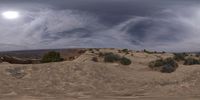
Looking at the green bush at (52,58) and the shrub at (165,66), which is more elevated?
the green bush at (52,58)

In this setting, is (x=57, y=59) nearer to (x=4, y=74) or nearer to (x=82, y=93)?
(x=4, y=74)

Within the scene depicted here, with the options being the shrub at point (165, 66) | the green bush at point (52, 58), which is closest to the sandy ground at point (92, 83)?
the shrub at point (165, 66)

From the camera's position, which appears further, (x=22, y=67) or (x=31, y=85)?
(x=22, y=67)

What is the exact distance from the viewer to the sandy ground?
37.2 m

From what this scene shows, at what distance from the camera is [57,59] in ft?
211

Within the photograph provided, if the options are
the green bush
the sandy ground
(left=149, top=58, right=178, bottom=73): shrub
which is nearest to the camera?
the sandy ground

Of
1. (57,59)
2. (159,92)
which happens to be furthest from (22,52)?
(159,92)

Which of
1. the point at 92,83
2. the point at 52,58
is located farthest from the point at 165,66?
the point at 52,58

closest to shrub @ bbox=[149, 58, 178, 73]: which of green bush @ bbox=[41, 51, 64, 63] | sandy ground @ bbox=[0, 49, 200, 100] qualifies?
sandy ground @ bbox=[0, 49, 200, 100]

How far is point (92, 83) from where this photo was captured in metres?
41.0

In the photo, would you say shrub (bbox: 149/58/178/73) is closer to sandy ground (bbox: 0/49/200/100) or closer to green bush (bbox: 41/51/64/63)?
sandy ground (bbox: 0/49/200/100)

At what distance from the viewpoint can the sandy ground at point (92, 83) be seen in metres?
37.2

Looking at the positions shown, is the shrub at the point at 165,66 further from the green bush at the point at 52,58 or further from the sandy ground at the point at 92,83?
the green bush at the point at 52,58

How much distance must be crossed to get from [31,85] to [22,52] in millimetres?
81041
